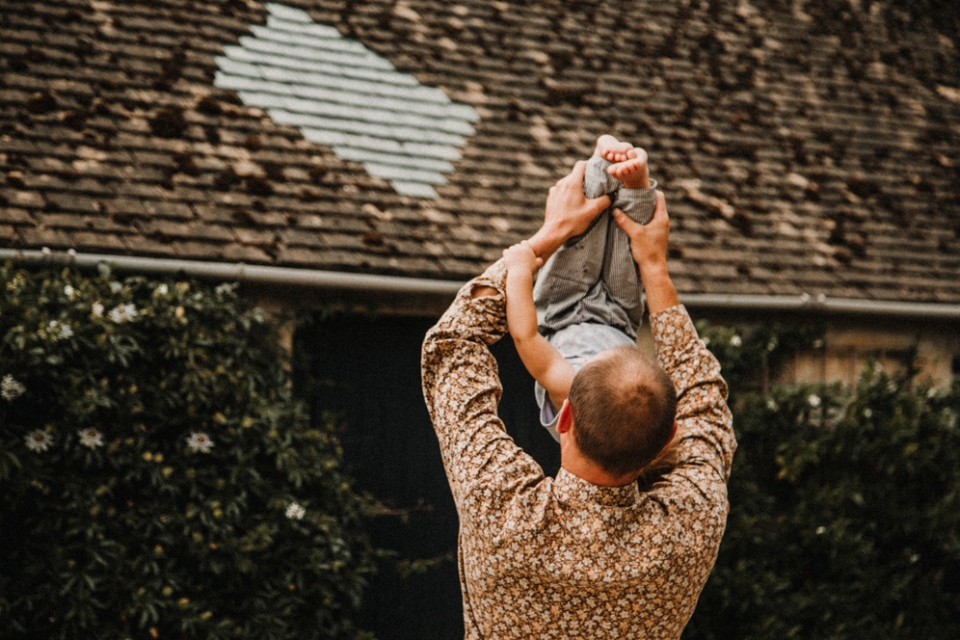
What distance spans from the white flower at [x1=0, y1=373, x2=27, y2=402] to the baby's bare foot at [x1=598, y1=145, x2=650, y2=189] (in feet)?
10.5

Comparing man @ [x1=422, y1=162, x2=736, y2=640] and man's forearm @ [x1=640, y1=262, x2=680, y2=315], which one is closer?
man @ [x1=422, y1=162, x2=736, y2=640]

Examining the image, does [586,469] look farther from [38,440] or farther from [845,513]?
[845,513]

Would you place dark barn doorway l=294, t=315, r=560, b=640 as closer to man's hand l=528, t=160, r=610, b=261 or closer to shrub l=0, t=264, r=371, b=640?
shrub l=0, t=264, r=371, b=640

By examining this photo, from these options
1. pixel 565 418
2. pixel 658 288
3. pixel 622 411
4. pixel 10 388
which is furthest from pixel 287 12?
pixel 622 411

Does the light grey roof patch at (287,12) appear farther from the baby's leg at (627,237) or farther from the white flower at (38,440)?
the baby's leg at (627,237)

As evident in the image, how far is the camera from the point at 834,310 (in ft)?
21.5

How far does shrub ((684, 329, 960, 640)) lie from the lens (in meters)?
6.07

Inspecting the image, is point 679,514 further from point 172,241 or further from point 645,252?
point 172,241

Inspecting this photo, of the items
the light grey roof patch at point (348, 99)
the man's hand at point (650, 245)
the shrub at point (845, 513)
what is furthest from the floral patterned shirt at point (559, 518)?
the shrub at point (845, 513)

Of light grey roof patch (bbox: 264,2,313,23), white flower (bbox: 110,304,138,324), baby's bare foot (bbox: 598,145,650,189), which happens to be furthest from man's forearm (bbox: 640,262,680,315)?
light grey roof patch (bbox: 264,2,313,23)

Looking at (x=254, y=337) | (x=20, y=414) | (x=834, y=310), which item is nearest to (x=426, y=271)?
(x=254, y=337)

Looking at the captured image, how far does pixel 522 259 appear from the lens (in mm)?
2312

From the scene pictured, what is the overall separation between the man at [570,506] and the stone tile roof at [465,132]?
10.4 feet

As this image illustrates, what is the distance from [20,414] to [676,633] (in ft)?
11.2
